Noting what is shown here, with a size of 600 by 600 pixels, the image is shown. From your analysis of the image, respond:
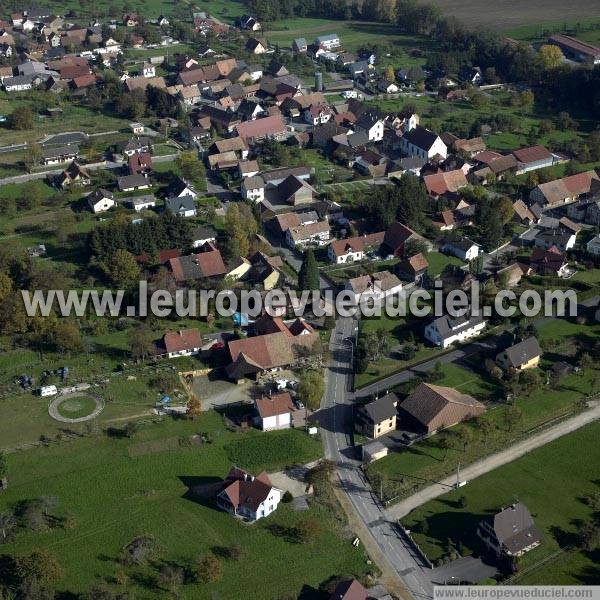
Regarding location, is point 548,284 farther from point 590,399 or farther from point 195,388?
point 195,388

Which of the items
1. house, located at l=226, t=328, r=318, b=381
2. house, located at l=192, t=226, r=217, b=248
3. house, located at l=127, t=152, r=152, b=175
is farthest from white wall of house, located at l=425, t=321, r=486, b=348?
house, located at l=127, t=152, r=152, b=175

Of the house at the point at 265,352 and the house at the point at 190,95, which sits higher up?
the house at the point at 190,95

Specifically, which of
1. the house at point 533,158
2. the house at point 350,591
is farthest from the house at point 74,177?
the house at point 350,591

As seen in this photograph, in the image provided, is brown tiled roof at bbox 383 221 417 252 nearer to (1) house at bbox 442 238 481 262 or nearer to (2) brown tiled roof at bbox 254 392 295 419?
(1) house at bbox 442 238 481 262

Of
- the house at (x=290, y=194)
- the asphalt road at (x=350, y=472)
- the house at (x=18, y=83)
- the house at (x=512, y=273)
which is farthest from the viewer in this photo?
the house at (x=18, y=83)

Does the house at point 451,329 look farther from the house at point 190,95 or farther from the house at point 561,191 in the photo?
the house at point 190,95

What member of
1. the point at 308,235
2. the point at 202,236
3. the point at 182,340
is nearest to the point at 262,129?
the point at 308,235

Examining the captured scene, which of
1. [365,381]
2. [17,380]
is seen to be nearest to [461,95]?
[365,381]
